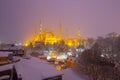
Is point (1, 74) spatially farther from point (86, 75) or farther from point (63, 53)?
point (63, 53)

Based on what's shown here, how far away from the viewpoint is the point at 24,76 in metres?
8.70

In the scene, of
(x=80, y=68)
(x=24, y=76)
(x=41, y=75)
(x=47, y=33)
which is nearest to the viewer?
(x=24, y=76)

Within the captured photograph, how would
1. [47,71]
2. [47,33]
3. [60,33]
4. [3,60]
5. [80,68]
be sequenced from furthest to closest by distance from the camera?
[60,33] < [47,33] < [80,68] < [3,60] < [47,71]

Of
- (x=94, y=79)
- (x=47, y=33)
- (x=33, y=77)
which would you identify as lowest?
(x=94, y=79)

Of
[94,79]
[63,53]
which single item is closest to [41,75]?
[94,79]

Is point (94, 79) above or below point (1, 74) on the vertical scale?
below

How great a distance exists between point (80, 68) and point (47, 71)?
12.2 meters

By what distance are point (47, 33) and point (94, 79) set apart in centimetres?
8826

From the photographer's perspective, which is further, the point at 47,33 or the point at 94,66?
the point at 47,33

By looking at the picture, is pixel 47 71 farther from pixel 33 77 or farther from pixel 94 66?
pixel 94 66

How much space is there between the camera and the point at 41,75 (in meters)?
9.34

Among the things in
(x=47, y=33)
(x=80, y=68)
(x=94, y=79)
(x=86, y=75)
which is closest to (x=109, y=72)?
(x=94, y=79)

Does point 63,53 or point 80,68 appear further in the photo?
point 63,53

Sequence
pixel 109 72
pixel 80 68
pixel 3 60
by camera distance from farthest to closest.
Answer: pixel 80 68 < pixel 109 72 < pixel 3 60
